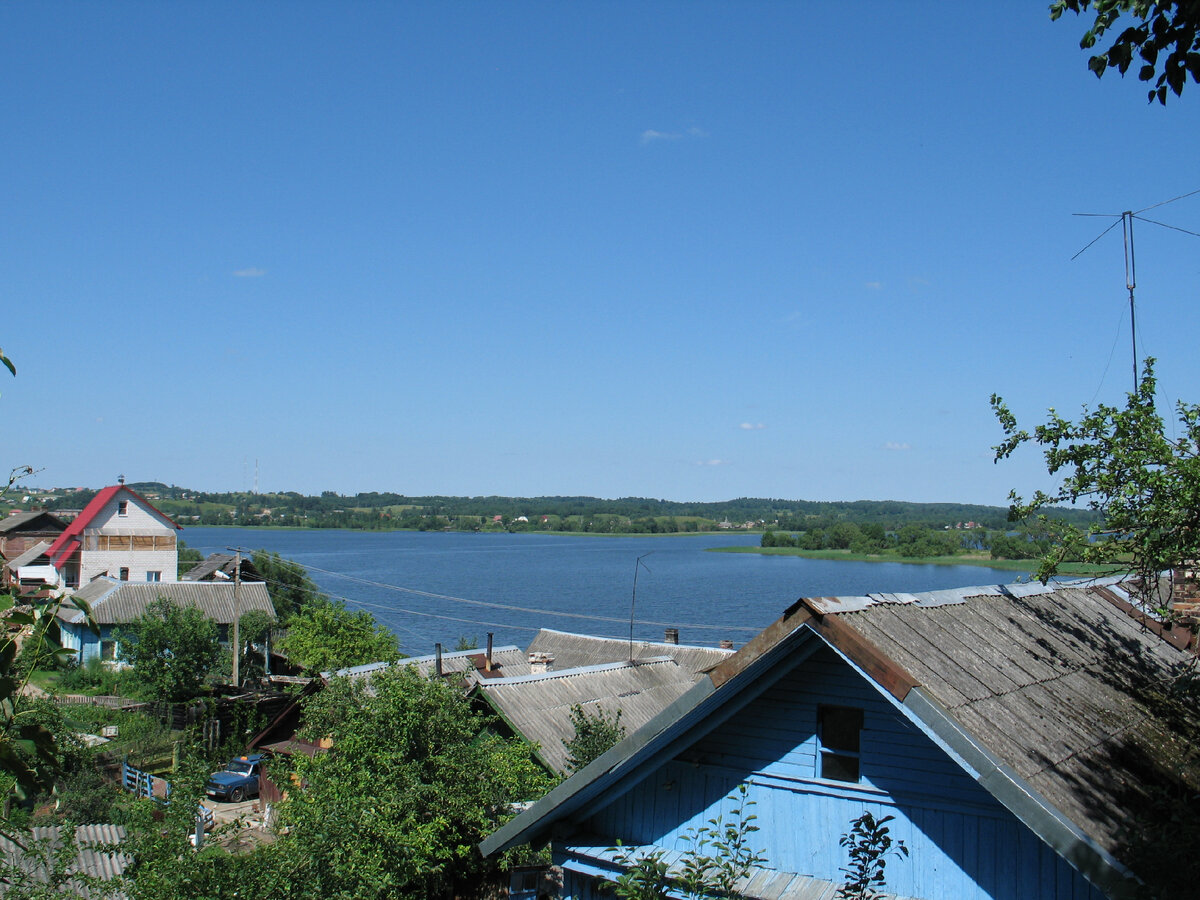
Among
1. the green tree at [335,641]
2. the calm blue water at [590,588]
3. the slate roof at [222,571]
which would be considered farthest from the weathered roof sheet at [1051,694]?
the slate roof at [222,571]

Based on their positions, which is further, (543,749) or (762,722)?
(543,749)

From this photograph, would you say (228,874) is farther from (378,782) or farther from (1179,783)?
(1179,783)

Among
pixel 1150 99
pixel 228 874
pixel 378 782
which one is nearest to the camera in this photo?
pixel 1150 99

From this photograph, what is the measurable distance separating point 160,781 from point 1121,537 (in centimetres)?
2811

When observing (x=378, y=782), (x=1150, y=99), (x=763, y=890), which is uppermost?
(x=1150, y=99)

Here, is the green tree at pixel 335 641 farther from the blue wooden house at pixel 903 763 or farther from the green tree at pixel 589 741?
the blue wooden house at pixel 903 763

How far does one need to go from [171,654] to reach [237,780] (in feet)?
44.6

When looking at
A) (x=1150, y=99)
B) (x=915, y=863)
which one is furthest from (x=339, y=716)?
(x=1150, y=99)

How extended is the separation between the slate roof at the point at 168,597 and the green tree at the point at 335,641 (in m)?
12.5

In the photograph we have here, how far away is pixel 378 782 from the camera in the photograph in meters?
11.3

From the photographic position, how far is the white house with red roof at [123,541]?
5909 centimetres

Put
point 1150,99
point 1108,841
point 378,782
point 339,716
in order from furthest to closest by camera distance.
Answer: point 339,716
point 378,782
point 1108,841
point 1150,99

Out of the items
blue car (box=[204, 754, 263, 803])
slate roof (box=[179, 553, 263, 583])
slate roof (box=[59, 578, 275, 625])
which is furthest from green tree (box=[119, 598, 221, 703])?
slate roof (box=[179, 553, 263, 583])

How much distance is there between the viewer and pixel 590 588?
9312cm
